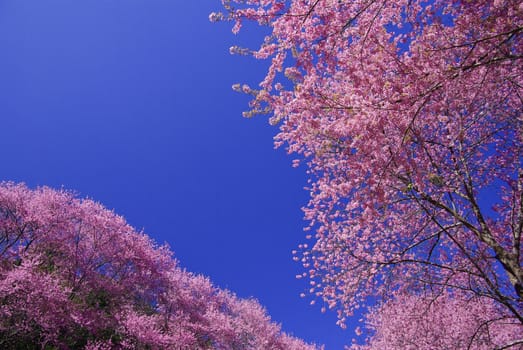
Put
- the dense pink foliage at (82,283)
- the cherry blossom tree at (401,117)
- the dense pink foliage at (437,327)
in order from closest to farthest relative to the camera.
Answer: the cherry blossom tree at (401,117) → the dense pink foliage at (82,283) → the dense pink foliage at (437,327)

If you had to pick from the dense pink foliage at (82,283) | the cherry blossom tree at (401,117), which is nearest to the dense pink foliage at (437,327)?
the cherry blossom tree at (401,117)

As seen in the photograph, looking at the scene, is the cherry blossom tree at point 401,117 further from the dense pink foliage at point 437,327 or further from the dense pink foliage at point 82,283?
the dense pink foliage at point 82,283

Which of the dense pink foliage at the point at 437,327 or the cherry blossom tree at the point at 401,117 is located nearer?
the cherry blossom tree at the point at 401,117

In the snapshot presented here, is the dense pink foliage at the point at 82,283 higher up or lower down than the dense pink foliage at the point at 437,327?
lower down

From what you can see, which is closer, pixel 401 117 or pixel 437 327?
pixel 401 117

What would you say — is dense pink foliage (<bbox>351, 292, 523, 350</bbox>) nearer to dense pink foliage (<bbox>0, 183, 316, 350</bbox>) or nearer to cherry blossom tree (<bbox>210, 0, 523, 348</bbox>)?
cherry blossom tree (<bbox>210, 0, 523, 348</bbox>)

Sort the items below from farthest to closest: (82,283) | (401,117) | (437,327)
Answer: (437,327)
(82,283)
(401,117)

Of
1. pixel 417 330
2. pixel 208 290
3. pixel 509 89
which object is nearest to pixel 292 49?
pixel 509 89

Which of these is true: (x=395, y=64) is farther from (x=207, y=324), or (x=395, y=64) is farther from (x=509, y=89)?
(x=207, y=324)

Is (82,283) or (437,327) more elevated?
(437,327)

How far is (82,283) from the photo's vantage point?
50.7 ft

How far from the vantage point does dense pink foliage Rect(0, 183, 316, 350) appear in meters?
12.5

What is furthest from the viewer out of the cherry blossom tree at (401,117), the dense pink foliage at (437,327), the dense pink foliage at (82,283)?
the dense pink foliage at (437,327)

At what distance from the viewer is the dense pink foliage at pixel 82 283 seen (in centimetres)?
1255
